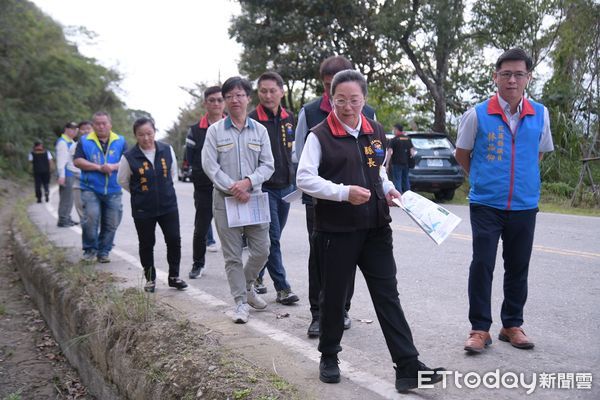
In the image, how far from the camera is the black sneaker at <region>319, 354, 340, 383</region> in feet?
11.5

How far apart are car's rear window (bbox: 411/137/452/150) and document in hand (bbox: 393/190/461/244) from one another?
12.6m

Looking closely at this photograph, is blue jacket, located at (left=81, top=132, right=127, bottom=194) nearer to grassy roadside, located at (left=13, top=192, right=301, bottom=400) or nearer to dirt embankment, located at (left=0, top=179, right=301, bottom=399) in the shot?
dirt embankment, located at (left=0, top=179, right=301, bottom=399)

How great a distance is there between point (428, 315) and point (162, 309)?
2.17 meters

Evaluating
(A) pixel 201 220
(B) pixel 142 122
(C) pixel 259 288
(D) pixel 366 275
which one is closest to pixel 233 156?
(C) pixel 259 288

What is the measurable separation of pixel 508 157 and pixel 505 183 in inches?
7.1

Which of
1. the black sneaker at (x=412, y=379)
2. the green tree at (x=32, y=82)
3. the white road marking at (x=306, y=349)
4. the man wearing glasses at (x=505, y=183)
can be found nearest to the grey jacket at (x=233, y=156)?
the white road marking at (x=306, y=349)

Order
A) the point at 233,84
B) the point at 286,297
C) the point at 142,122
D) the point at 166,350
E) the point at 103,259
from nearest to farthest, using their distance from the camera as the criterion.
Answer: the point at 166,350 < the point at 233,84 < the point at 286,297 < the point at 142,122 < the point at 103,259

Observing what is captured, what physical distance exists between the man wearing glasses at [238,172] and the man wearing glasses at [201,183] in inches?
65.1

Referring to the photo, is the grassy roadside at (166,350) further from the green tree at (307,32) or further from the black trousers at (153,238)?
the green tree at (307,32)

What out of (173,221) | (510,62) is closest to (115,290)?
(173,221)

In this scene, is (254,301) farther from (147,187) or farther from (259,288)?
(147,187)

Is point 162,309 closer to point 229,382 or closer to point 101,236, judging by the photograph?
point 229,382

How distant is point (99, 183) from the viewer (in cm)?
786

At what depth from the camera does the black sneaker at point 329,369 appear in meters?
3.52
